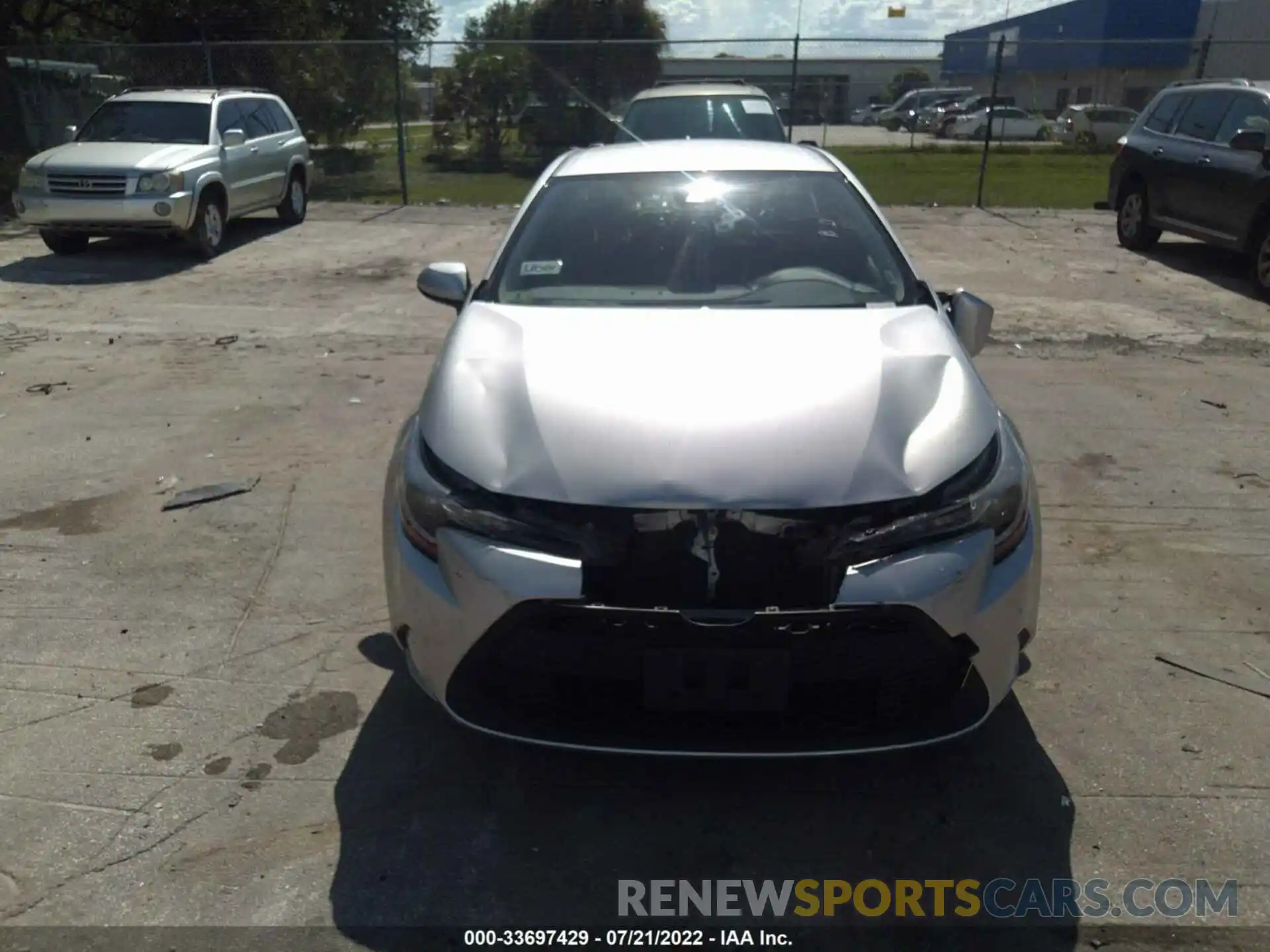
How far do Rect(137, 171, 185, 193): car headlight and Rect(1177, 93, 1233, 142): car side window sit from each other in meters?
10.6

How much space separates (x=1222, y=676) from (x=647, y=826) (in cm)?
211

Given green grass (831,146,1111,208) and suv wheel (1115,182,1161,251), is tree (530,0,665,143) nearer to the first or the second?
green grass (831,146,1111,208)

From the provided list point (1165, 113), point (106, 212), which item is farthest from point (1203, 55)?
point (106, 212)

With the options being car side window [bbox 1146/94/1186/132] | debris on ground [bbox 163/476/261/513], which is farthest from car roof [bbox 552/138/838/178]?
car side window [bbox 1146/94/1186/132]

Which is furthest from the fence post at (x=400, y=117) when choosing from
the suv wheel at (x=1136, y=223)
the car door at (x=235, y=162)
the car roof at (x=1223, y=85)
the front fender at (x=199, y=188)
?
the car roof at (x=1223, y=85)

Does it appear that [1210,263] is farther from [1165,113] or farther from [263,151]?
[263,151]

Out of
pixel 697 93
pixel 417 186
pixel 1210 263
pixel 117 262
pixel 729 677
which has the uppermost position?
pixel 697 93

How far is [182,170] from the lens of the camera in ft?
35.7

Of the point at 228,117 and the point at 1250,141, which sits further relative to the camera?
the point at 228,117

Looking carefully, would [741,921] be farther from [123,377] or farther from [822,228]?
[123,377]

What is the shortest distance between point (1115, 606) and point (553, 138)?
18.5 m

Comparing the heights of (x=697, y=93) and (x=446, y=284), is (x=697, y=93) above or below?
above

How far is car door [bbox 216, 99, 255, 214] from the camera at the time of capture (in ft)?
39.0

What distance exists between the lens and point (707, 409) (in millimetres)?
2830
